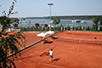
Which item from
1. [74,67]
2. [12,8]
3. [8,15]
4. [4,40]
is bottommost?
[74,67]

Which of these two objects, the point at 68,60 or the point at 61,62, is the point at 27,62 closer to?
the point at 61,62

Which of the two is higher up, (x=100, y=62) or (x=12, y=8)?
(x=12, y=8)

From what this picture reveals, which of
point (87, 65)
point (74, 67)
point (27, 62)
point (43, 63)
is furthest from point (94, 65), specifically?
point (27, 62)

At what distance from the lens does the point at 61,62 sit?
10.9m

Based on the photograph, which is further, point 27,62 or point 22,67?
point 27,62

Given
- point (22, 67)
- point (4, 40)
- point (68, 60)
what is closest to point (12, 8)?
point (4, 40)

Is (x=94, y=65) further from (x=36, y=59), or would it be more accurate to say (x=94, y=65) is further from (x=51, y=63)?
(x=36, y=59)

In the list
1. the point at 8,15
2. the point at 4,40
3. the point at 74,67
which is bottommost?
the point at 74,67

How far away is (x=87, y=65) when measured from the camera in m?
10.1

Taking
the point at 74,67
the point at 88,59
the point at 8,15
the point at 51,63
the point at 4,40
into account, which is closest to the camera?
the point at 4,40

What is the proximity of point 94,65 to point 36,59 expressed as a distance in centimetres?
690

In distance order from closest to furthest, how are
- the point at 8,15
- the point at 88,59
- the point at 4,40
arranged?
the point at 4,40
the point at 8,15
the point at 88,59

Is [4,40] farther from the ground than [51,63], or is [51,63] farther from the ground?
[4,40]

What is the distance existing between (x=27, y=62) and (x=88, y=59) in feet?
25.1
